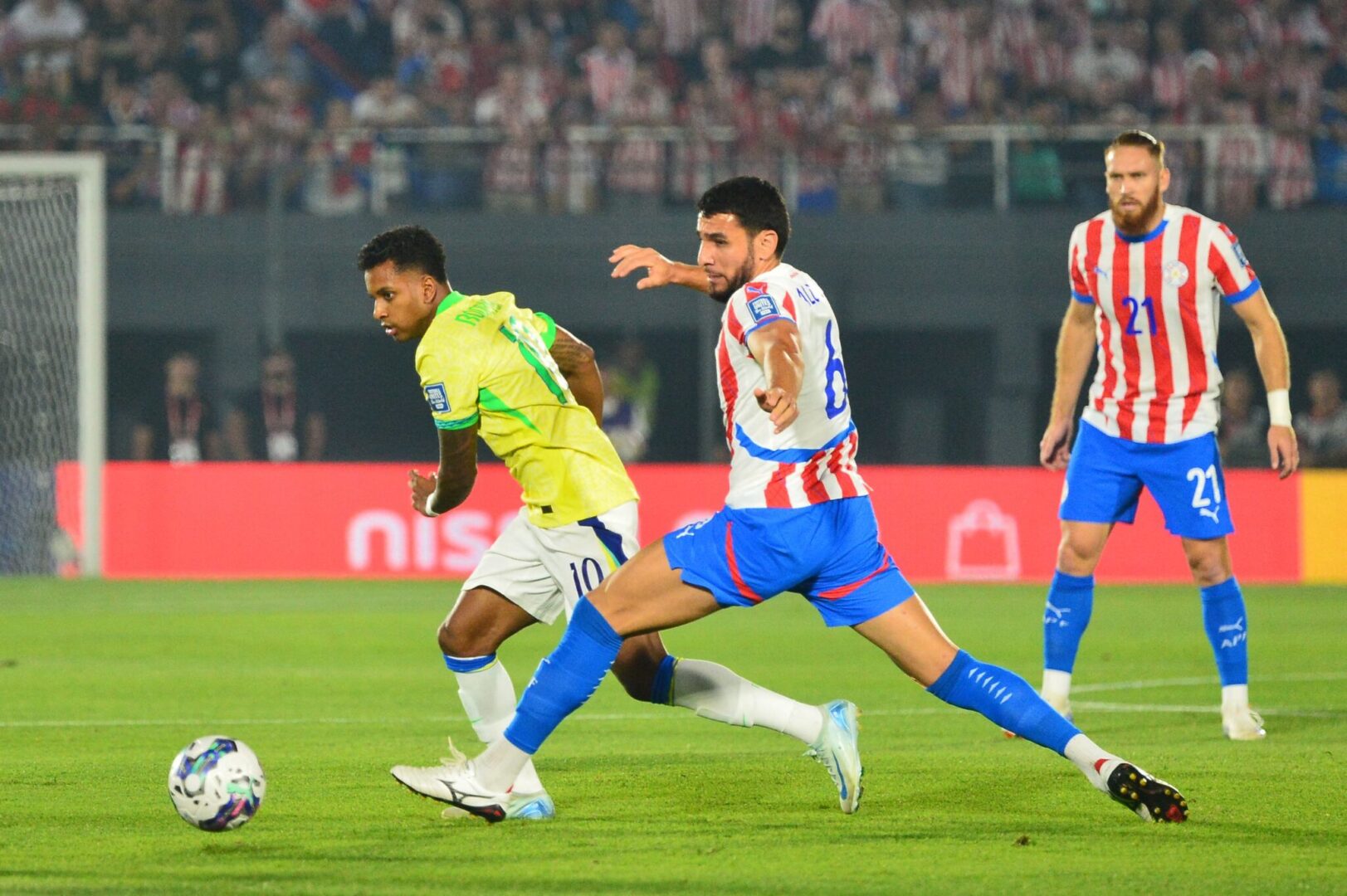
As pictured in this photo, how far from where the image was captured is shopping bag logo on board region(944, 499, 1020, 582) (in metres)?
15.6

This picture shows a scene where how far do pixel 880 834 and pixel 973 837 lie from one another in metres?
0.24

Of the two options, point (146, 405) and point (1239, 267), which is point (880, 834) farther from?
point (146, 405)

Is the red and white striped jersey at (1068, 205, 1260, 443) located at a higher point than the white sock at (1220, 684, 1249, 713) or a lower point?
higher

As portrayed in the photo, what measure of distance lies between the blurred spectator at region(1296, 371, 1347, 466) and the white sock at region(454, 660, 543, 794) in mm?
11647

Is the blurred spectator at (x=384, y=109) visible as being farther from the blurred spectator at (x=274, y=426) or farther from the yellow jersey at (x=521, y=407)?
the yellow jersey at (x=521, y=407)

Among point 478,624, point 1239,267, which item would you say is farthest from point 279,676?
point 1239,267

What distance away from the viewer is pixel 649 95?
19.3 m

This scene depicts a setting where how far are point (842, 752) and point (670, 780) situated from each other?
0.92m

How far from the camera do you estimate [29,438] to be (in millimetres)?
16281

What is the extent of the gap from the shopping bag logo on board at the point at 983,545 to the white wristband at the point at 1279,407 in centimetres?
856

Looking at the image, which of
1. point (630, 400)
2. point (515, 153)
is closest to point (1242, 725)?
point (630, 400)

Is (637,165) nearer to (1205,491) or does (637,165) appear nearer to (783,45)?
(783,45)

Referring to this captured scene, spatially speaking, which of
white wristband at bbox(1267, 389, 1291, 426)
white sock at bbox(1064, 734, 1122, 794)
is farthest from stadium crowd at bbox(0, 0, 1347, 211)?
white sock at bbox(1064, 734, 1122, 794)

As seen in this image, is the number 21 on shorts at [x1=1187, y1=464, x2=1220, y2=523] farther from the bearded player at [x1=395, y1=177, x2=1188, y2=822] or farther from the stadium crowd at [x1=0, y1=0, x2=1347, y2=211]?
the stadium crowd at [x1=0, y1=0, x2=1347, y2=211]
